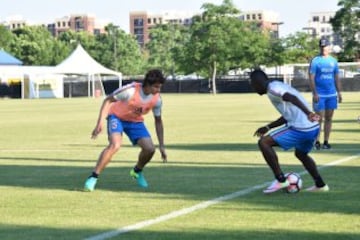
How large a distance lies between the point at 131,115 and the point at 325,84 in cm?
623

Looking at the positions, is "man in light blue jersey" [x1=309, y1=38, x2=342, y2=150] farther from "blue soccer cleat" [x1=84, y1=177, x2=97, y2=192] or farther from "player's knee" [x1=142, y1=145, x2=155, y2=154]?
"blue soccer cleat" [x1=84, y1=177, x2=97, y2=192]

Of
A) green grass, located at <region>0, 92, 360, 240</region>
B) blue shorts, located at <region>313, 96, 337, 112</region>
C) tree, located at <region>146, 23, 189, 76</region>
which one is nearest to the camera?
green grass, located at <region>0, 92, 360, 240</region>

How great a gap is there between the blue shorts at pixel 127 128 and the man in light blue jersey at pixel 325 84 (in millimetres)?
5734

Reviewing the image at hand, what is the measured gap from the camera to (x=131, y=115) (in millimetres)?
10383

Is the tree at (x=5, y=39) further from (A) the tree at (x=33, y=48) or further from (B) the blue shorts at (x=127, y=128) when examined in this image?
(B) the blue shorts at (x=127, y=128)

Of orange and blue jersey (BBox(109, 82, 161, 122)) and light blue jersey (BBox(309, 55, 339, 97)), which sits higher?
light blue jersey (BBox(309, 55, 339, 97))

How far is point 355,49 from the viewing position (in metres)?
94.2

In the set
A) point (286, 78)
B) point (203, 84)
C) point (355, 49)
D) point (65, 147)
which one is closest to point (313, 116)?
point (65, 147)

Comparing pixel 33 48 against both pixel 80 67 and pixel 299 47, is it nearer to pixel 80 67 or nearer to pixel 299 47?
pixel 299 47

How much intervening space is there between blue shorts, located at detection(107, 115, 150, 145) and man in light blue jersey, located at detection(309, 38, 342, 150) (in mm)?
5734

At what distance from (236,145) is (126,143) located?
2718 mm

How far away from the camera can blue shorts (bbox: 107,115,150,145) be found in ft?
34.0

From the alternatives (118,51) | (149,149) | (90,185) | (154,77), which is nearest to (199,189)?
(149,149)

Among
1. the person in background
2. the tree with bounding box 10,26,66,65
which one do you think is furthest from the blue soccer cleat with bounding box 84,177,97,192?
the tree with bounding box 10,26,66,65
